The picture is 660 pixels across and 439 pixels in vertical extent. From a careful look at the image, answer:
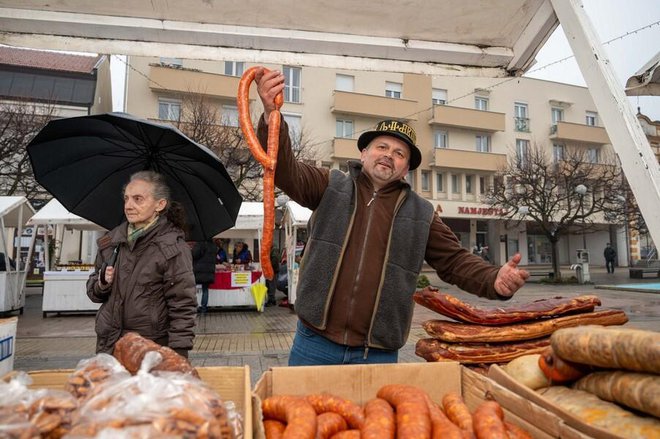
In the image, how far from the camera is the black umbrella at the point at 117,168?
8.89 ft

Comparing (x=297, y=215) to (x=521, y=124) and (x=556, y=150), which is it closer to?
(x=521, y=124)

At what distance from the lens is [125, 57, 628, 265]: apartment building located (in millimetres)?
23875

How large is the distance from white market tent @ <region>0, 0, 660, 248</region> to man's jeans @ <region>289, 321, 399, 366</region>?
143 cm

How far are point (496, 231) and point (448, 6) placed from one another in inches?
1289

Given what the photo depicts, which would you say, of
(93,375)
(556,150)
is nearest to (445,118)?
(556,150)

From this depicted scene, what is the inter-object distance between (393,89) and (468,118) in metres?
5.88

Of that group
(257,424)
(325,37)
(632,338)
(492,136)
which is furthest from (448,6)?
(492,136)

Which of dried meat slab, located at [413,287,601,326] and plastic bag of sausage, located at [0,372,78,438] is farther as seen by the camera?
dried meat slab, located at [413,287,601,326]

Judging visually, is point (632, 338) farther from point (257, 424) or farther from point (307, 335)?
point (307, 335)

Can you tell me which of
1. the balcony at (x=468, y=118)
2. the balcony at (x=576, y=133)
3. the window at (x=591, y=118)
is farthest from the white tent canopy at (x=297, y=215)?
the window at (x=591, y=118)

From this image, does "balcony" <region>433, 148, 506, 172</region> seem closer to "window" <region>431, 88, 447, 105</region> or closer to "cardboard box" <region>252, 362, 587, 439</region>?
"window" <region>431, 88, 447, 105</region>

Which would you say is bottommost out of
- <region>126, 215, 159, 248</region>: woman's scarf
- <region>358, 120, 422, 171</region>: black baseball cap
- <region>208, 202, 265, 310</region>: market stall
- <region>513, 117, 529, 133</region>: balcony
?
<region>208, 202, 265, 310</region>: market stall

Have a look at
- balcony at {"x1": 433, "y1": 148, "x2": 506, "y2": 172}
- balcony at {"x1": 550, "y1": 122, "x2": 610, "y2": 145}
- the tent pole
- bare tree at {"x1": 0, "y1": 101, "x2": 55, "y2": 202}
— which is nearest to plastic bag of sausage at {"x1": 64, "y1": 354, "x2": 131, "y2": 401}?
the tent pole

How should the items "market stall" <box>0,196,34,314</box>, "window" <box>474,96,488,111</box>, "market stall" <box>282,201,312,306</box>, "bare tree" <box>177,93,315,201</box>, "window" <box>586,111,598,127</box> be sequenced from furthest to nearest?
"window" <box>586,111,598,127</box>
"window" <box>474,96,488,111</box>
"bare tree" <box>177,93,315,201</box>
"market stall" <box>282,201,312,306</box>
"market stall" <box>0,196,34,314</box>
